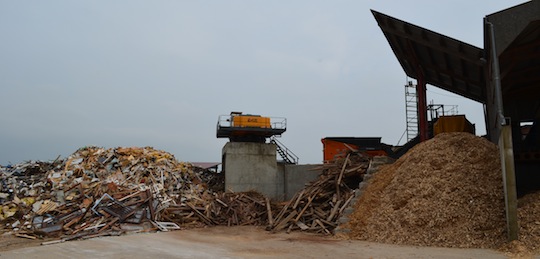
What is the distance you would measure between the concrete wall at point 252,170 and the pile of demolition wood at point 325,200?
591 cm

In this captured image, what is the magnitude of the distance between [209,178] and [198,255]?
15538 millimetres

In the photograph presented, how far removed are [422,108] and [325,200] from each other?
28.7 feet

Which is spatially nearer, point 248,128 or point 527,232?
point 527,232

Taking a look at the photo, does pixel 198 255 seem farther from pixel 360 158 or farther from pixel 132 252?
pixel 360 158

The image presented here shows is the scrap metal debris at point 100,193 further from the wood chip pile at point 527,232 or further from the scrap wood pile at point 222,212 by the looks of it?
the wood chip pile at point 527,232

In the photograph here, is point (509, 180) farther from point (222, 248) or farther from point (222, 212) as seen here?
point (222, 212)

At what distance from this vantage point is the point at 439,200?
36.2 feet

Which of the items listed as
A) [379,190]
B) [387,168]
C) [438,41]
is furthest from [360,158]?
[438,41]

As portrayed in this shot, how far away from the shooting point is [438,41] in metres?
15.5

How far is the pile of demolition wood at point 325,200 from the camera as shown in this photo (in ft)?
44.8

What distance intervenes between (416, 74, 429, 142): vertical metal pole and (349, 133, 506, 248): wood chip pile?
5.87 metres

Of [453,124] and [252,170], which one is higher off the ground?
[453,124]

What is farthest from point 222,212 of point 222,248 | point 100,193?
point 222,248

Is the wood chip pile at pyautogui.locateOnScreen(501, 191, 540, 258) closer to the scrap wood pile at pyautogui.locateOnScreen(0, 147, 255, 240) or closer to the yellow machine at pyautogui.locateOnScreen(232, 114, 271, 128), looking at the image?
the scrap wood pile at pyautogui.locateOnScreen(0, 147, 255, 240)
